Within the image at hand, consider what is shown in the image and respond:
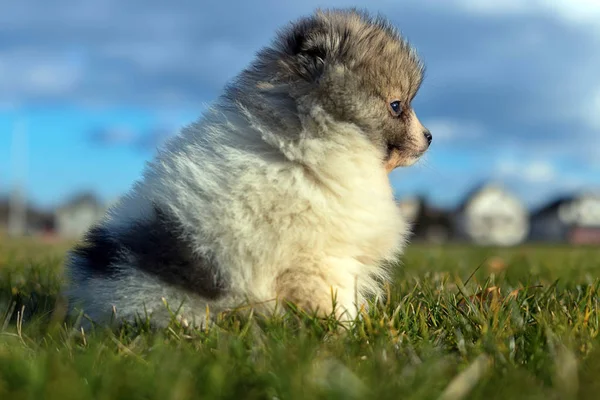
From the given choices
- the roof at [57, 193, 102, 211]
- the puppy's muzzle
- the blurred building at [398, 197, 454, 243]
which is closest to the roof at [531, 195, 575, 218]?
the blurred building at [398, 197, 454, 243]

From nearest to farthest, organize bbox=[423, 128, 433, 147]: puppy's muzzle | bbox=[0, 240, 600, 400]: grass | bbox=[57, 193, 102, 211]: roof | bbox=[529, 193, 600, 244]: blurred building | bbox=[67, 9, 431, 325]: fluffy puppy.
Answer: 1. bbox=[0, 240, 600, 400]: grass
2. bbox=[67, 9, 431, 325]: fluffy puppy
3. bbox=[423, 128, 433, 147]: puppy's muzzle
4. bbox=[529, 193, 600, 244]: blurred building
5. bbox=[57, 193, 102, 211]: roof

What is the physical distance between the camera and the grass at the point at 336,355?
2025 millimetres

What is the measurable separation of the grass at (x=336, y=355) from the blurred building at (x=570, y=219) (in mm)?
67493

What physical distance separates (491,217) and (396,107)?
67.9 metres

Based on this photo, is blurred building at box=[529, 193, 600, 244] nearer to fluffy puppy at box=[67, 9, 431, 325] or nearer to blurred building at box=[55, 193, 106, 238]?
blurred building at box=[55, 193, 106, 238]

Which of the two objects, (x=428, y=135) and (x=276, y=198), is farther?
(x=428, y=135)

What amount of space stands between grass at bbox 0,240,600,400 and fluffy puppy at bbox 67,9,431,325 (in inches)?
6.6

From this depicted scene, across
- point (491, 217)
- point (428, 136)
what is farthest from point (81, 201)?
point (428, 136)

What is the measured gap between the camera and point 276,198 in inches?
121

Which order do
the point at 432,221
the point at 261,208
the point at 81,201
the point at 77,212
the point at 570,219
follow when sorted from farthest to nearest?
1. the point at 77,212
2. the point at 81,201
3. the point at 570,219
4. the point at 432,221
5. the point at 261,208

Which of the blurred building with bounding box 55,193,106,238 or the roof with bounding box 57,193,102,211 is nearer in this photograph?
the roof with bounding box 57,193,102,211

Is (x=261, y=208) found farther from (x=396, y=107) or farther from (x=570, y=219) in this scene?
(x=570, y=219)

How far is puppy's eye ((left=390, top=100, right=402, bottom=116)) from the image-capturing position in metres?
3.64

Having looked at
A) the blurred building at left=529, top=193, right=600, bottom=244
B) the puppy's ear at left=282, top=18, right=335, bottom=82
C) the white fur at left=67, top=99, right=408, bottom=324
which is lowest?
the blurred building at left=529, top=193, right=600, bottom=244
